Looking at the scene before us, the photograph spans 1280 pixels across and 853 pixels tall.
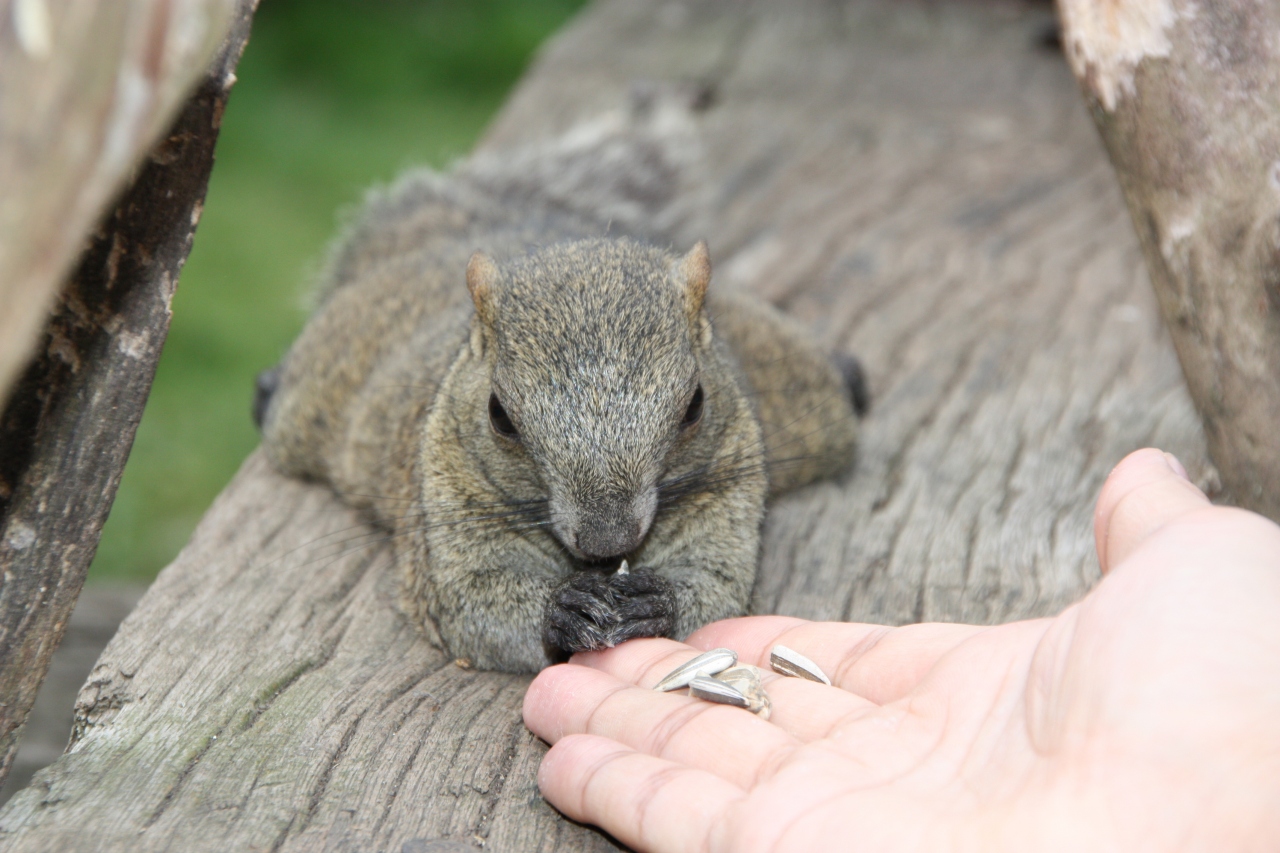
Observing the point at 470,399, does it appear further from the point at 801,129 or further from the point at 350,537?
the point at 801,129

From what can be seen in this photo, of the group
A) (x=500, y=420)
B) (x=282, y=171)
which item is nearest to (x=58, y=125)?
(x=500, y=420)

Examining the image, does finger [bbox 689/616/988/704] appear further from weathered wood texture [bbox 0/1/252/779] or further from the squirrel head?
weathered wood texture [bbox 0/1/252/779]

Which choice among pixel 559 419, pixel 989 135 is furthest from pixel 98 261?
pixel 989 135

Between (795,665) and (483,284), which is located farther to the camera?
(483,284)

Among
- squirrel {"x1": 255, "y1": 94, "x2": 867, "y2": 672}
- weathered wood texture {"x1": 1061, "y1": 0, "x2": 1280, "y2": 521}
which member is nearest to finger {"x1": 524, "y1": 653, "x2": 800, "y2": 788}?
squirrel {"x1": 255, "y1": 94, "x2": 867, "y2": 672}

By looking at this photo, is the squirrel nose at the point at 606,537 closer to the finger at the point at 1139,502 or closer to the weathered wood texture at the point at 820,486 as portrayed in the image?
the weathered wood texture at the point at 820,486

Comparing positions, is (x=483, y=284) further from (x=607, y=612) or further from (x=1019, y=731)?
(x=1019, y=731)

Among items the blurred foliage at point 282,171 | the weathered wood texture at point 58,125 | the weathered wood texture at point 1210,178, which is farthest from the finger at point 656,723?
the blurred foliage at point 282,171
